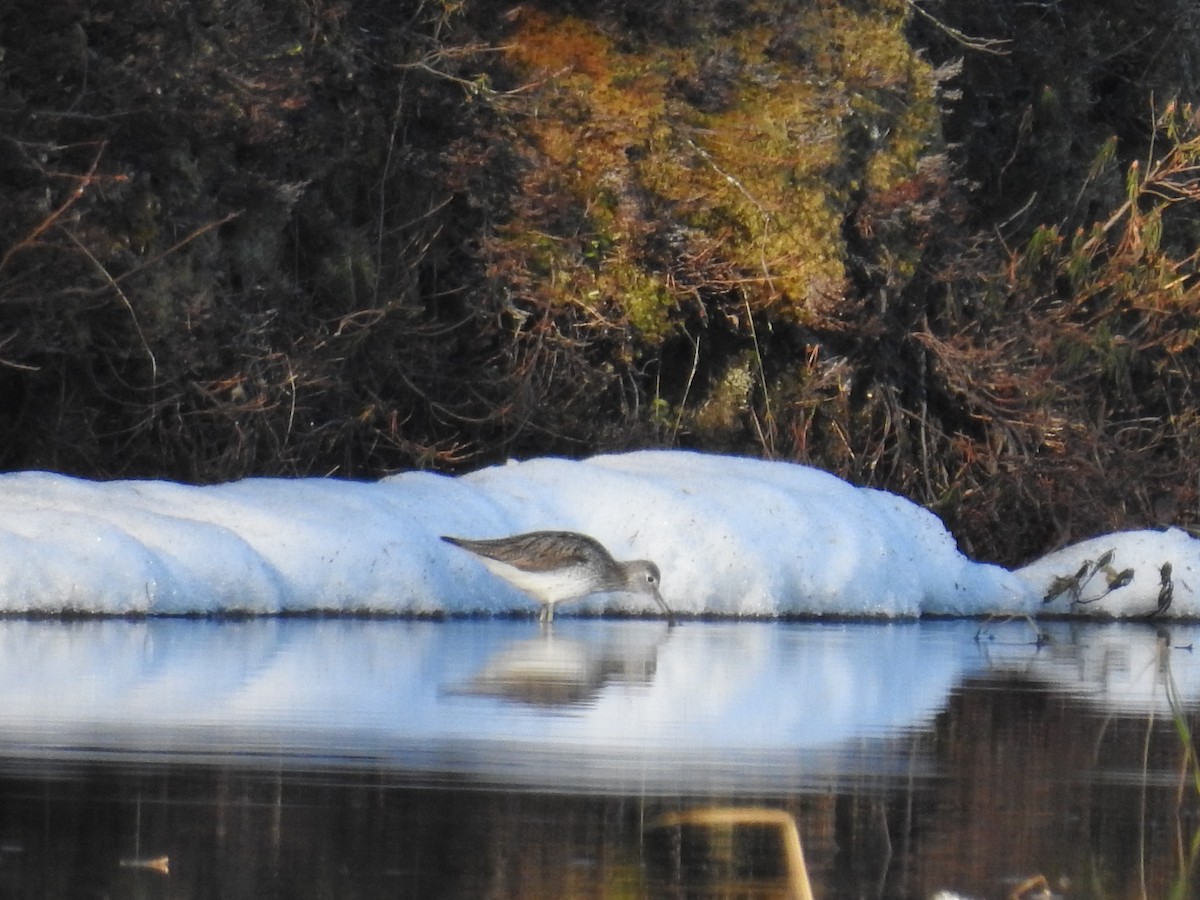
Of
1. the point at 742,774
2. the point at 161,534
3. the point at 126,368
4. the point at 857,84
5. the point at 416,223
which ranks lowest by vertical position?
the point at 742,774

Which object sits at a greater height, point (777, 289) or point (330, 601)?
point (777, 289)

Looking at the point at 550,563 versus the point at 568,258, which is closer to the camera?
the point at 550,563

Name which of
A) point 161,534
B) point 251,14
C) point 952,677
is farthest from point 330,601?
point 251,14

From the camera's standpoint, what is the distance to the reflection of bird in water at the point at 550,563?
1338 cm

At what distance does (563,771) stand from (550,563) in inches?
247

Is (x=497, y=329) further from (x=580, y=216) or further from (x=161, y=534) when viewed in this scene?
(x=161, y=534)

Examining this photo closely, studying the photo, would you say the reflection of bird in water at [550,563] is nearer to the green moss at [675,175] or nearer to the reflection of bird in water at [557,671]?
the reflection of bird in water at [557,671]

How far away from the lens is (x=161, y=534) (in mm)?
12570

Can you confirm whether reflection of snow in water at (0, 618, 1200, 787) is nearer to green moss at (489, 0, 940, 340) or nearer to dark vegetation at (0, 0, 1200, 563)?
dark vegetation at (0, 0, 1200, 563)

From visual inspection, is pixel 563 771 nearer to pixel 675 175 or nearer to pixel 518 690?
pixel 518 690

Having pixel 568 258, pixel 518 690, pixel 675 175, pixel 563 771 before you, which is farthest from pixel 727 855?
pixel 675 175

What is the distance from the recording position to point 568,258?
17938mm

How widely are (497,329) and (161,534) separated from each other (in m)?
5.92

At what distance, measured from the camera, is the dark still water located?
5543mm
